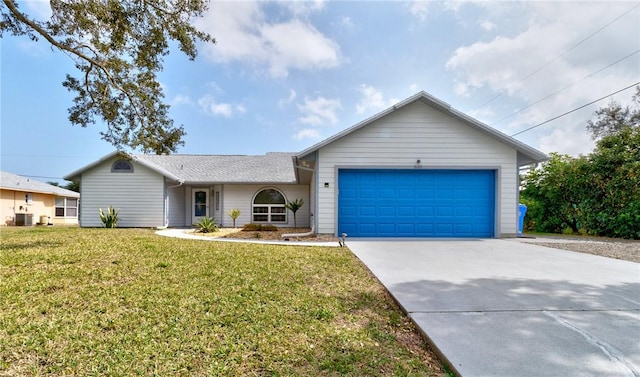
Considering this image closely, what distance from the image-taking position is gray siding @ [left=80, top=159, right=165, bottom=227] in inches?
589

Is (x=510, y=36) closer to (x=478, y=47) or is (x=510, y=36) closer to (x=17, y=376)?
(x=478, y=47)

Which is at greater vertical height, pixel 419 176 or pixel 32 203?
pixel 419 176

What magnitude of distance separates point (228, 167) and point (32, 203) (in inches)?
608

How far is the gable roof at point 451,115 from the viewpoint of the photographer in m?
9.82

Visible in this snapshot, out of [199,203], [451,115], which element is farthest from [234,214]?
[451,115]

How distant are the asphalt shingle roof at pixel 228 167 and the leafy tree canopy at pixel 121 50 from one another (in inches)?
252

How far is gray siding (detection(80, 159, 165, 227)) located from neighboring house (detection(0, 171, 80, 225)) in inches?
306

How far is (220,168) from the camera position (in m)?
17.3

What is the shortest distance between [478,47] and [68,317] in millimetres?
16395

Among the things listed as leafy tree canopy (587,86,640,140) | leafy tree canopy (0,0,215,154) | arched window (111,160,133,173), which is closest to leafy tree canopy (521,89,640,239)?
leafy tree canopy (587,86,640,140)

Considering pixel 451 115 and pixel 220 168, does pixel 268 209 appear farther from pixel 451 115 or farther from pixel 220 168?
pixel 451 115

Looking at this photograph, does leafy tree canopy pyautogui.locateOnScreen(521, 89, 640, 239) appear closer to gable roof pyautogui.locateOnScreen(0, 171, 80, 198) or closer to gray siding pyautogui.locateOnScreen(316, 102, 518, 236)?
gray siding pyautogui.locateOnScreen(316, 102, 518, 236)

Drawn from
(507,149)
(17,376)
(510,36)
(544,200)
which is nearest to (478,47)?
(510,36)

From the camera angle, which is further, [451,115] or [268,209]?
[268,209]
